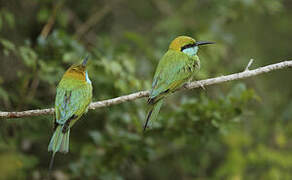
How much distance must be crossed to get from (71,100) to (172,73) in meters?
0.74

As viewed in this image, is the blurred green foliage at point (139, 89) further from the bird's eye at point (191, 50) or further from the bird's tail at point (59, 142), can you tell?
the bird's tail at point (59, 142)

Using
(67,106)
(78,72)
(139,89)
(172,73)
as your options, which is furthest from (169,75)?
(67,106)

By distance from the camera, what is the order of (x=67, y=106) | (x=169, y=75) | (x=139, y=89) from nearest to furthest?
(x=67, y=106) < (x=169, y=75) < (x=139, y=89)

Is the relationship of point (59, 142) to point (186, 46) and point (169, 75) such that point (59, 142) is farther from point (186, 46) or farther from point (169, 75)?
point (186, 46)

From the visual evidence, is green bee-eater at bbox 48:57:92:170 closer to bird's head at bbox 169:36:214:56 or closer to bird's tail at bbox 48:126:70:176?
bird's tail at bbox 48:126:70:176

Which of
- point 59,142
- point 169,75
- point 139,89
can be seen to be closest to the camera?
point 59,142

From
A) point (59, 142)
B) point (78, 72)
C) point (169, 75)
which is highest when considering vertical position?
point (78, 72)

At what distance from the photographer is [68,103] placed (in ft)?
9.09

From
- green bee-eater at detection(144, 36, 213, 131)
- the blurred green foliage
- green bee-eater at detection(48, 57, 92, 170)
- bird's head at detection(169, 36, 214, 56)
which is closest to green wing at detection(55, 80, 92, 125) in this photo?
green bee-eater at detection(48, 57, 92, 170)

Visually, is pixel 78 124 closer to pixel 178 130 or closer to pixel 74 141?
pixel 74 141

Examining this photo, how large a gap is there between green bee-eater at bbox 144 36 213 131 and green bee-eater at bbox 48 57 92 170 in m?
0.44

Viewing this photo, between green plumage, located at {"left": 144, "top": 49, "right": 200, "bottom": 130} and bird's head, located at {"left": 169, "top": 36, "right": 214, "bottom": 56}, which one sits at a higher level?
bird's head, located at {"left": 169, "top": 36, "right": 214, "bottom": 56}

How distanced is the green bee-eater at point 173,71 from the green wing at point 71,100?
43 centimetres

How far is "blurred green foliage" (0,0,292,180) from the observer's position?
3295mm
